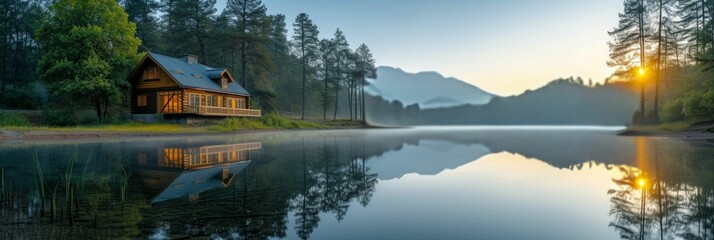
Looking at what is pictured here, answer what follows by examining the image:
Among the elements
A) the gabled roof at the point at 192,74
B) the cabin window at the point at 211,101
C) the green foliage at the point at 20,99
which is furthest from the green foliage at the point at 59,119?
the cabin window at the point at 211,101

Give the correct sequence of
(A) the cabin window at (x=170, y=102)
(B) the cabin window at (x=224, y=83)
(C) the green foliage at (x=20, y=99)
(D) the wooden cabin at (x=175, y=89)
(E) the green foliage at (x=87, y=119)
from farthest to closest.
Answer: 1. (B) the cabin window at (x=224, y=83)
2. (C) the green foliage at (x=20, y=99)
3. (A) the cabin window at (x=170, y=102)
4. (D) the wooden cabin at (x=175, y=89)
5. (E) the green foliage at (x=87, y=119)

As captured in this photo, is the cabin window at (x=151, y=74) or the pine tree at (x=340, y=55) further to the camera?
the pine tree at (x=340, y=55)

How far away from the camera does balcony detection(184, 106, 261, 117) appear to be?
36.1 metres

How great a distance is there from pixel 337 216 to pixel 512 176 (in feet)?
20.9

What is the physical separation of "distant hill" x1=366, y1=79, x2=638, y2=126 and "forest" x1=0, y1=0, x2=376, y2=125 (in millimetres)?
35435

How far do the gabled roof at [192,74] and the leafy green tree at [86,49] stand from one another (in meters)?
3.20

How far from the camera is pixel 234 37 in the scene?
46344mm

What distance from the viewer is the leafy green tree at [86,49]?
103 ft

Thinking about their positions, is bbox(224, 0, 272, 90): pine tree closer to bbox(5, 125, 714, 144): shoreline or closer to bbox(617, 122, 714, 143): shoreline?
bbox(5, 125, 714, 144): shoreline

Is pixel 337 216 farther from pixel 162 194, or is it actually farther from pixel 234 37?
pixel 234 37

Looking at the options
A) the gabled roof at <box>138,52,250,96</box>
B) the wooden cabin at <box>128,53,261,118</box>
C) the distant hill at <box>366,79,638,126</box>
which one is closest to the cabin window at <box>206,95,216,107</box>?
the wooden cabin at <box>128,53,261,118</box>

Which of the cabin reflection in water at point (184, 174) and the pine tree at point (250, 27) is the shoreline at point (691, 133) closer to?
the cabin reflection in water at point (184, 174)

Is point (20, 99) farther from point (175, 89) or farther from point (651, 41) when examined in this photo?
point (651, 41)

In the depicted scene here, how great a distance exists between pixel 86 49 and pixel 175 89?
25.9 ft
